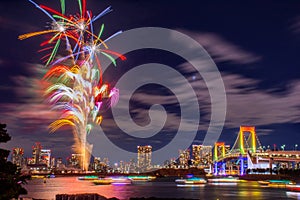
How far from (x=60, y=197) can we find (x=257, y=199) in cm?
3528

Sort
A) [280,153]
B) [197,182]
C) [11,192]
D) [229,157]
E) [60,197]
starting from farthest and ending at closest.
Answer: [229,157] → [280,153] → [197,182] → [60,197] → [11,192]

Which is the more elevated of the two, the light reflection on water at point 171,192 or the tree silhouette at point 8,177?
the tree silhouette at point 8,177

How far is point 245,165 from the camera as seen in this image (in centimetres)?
15700

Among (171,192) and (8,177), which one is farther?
(171,192)

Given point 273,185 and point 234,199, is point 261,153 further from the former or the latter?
point 234,199

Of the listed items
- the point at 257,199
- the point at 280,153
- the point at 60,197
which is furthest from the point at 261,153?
the point at 60,197

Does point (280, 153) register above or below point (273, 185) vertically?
above

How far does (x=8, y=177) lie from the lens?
47.5ft

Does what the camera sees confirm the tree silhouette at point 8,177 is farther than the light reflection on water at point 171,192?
No

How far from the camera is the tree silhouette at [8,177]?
14609 millimetres

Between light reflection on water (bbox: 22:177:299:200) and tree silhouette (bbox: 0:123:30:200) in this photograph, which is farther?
light reflection on water (bbox: 22:177:299:200)

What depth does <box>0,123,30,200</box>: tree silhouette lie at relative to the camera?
14609 millimetres

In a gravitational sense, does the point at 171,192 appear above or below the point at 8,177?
below

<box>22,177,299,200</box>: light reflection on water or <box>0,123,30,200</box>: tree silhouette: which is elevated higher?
<box>0,123,30,200</box>: tree silhouette
